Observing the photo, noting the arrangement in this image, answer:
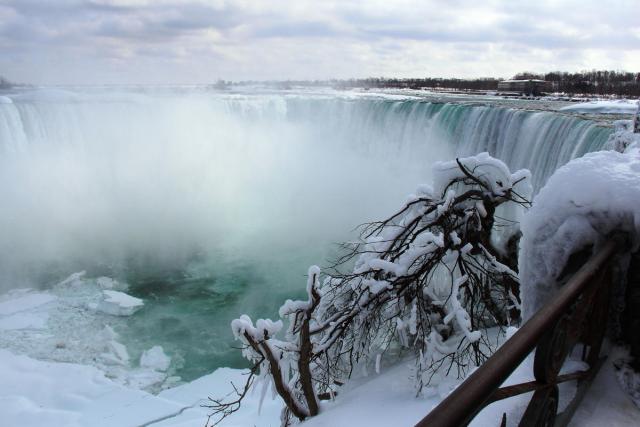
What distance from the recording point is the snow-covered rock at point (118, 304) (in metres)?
13.0

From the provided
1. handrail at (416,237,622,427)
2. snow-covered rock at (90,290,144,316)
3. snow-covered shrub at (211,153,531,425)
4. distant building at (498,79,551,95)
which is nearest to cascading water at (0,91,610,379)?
snow-covered rock at (90,290,144,316)

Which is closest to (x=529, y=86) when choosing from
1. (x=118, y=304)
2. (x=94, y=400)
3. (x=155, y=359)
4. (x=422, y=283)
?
(x=118, y=304)

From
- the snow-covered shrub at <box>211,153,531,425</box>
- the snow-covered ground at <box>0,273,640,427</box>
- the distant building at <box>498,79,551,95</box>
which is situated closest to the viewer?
the snow-covered shrub at <box>211,153,531,425</box>

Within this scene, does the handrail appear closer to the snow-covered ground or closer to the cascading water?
the snow-covered ground

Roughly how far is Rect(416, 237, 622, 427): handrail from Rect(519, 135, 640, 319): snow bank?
216 mm

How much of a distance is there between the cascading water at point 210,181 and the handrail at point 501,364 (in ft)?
31.1

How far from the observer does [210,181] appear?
2880 centimetres

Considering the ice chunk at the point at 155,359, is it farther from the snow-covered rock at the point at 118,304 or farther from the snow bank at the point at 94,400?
the snow-covered rock at the point at 118,304

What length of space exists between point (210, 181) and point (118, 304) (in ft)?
53.6

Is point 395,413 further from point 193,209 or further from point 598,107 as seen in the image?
point 193,209

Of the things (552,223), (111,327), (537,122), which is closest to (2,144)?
(111,327)

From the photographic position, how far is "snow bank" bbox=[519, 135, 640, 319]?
1.76m

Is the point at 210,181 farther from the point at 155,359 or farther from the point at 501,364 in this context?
the point at 501,364

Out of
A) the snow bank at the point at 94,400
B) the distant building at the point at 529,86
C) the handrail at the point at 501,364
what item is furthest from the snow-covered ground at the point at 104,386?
the distant building at the point at 529,86
